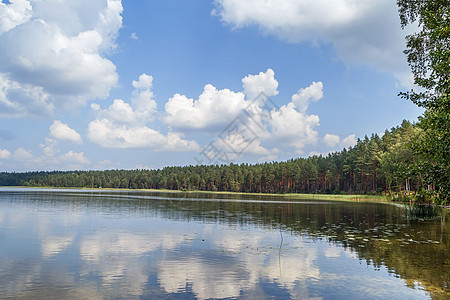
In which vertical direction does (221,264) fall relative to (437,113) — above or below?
below

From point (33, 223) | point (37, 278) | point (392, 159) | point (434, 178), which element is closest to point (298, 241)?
point (434, 178)

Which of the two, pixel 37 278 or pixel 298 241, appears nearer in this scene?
pixel 37 278

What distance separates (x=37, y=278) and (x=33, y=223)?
25012mm

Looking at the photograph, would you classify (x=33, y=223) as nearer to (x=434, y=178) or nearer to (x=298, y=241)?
(x=298, y=241)

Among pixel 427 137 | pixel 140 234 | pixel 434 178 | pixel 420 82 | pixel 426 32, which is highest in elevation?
pixel 426 32

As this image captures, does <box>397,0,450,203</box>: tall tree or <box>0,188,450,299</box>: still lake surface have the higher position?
<box>397,0,450,203</box>: tall tree

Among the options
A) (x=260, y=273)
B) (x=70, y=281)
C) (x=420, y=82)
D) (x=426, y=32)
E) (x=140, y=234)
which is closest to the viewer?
(x=70, y=281)

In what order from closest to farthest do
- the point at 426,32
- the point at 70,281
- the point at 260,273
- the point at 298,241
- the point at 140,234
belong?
1. the point at 70,281
2. the point at 260,273
3. the point at 426,32
4. the point at 298,241
5. the point at 140,234

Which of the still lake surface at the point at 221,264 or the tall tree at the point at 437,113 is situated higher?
the tall tree at the point at 437,113

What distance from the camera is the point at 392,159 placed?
92312 millimetres

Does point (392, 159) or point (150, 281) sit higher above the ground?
point (392, 159)

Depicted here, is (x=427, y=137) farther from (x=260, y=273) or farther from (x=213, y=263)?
(x=213, y=263)

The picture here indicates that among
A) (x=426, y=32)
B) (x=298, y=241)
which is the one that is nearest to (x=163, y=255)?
(x=298, y=241)

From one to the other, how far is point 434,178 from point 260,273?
10.3m
